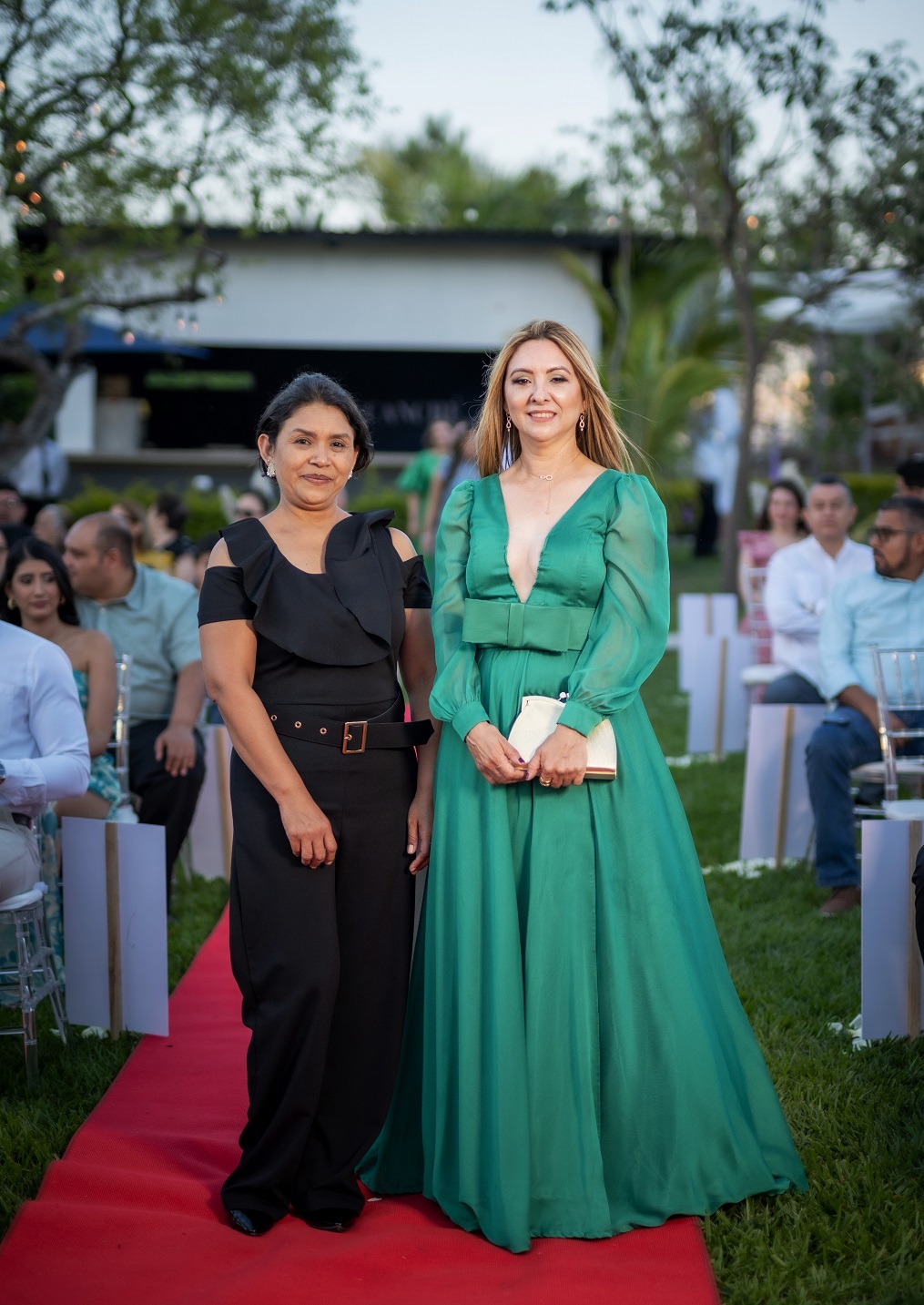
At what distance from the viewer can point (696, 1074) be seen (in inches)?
132

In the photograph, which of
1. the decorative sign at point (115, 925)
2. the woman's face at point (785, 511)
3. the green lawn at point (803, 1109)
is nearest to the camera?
the green lawn at point (803, 1109)

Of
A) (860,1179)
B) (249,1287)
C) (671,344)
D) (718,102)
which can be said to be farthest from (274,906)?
(671,344)

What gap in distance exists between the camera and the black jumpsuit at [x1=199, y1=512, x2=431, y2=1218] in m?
3.26

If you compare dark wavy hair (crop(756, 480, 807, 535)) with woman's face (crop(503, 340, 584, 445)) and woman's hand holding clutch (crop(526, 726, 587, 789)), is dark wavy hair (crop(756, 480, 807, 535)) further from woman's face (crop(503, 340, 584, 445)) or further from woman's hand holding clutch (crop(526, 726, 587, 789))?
woman's hand holding clutch (crop(526, 726, 587, 789))

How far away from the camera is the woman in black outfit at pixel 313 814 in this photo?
3256mm

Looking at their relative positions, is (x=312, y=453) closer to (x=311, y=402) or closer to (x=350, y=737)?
(x=311, y=402)

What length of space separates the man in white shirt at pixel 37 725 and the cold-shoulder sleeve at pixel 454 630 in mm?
1550

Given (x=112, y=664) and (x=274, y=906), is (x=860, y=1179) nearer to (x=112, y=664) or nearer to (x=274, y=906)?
(x=274, y=906)

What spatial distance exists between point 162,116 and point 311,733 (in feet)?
33.7

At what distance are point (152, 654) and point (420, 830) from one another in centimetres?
316

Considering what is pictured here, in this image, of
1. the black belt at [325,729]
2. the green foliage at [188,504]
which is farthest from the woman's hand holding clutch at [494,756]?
the green foliage at [188,504]

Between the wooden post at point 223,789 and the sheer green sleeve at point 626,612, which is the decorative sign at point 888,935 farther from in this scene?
the wooden post at point 223,789

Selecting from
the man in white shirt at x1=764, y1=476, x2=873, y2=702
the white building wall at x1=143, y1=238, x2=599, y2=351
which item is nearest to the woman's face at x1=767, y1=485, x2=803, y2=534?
the man in white shirt at x1=764, y1=476, x2=873, y2=702

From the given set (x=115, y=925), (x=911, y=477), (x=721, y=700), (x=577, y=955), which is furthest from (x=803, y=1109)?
(x=721, y=700)
